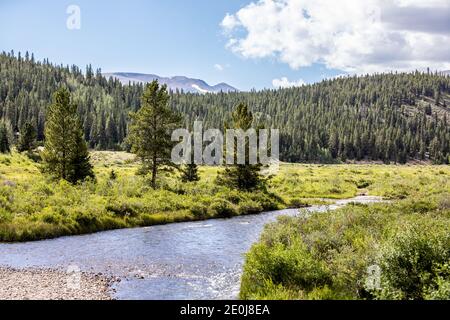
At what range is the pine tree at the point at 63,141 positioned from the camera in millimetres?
50812

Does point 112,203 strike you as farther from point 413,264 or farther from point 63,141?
point 413,264

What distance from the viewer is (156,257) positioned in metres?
28.7

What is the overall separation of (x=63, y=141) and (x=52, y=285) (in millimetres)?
32446

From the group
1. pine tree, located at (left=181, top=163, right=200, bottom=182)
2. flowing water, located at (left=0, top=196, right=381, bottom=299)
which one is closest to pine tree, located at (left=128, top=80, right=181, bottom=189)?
pine tree, located at (left=181, top=163, right=200, bottom=182)

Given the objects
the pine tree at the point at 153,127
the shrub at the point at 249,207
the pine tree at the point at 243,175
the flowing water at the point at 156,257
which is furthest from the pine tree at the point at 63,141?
the shrub at the point at 249,207

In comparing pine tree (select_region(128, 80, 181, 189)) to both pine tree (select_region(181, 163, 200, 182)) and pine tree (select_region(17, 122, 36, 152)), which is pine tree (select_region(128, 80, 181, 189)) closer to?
pine tree (select_region(181, 163, 200, 182))

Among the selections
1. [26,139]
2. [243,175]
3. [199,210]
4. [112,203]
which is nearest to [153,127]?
[199,210]

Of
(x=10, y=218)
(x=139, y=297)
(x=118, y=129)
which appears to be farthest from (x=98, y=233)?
(x=118, y=129)

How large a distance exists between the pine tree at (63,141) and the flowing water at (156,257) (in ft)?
56.3

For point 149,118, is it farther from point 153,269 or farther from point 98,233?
point 153,269

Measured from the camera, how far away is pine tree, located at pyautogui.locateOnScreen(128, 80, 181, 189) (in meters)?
53.3

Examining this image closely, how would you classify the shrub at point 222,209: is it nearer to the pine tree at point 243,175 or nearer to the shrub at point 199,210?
the shrub at point 199,210

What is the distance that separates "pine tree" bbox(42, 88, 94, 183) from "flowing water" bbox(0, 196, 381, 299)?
17.2 meters
